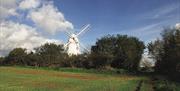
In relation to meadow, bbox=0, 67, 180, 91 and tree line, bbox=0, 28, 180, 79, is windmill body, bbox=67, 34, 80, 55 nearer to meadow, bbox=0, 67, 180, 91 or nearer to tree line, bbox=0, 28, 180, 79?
tree line, bbox=0, 28, 180, 79

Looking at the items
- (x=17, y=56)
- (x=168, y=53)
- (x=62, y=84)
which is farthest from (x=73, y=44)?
(x=62, y=84)

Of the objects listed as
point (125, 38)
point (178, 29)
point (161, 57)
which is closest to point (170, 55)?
point (178, 29)

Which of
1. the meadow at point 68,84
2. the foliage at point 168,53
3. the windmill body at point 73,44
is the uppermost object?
the windmill body at point 73,44

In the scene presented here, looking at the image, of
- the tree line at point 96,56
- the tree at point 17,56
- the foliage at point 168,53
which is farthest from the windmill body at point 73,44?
the foliage at point 168,53

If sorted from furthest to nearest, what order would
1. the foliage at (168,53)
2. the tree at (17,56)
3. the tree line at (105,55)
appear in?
1. the tree at (17,56)
2. the tree line at (105,55)
3. the foliage at (168,53)

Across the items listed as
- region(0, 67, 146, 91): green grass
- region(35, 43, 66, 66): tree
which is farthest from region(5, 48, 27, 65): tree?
region(0, 67, 146, 91): green grass

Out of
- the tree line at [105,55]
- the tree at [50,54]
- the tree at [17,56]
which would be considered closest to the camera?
the tree line at [105,55]

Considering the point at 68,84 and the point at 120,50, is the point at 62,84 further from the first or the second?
the point at 120,50

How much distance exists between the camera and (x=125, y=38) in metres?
148

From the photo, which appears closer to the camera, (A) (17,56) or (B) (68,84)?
(B) (68,84)

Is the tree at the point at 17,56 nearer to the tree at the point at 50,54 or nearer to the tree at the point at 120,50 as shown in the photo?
the tree at the point at 50,54

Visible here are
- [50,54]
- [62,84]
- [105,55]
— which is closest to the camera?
[62,84]

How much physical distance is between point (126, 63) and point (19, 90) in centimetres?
10197

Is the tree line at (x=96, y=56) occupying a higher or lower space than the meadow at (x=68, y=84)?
higher
